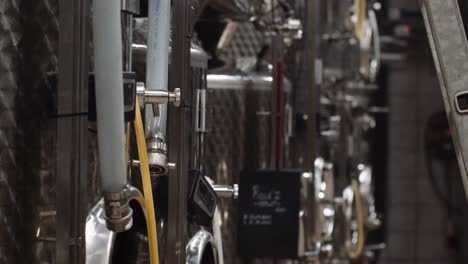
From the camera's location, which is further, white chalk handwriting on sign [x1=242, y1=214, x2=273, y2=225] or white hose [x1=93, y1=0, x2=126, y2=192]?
white chalk handwriting on sign [x1=242, y1=214, x2=273, y2=225]

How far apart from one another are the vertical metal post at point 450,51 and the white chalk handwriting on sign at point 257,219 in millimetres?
1762

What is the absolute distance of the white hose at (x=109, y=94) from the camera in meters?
1.46

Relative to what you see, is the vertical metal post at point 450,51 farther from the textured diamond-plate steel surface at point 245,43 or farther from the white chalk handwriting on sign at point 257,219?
the textured diamond-plate steel surface at point 245,43

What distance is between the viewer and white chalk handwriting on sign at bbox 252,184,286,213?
3.41 metres

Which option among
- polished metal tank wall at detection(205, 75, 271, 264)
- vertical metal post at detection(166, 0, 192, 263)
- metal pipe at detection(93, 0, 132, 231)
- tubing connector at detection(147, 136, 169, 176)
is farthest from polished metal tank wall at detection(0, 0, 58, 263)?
polished metal tank wall at detection(205, 75, 271, 264)

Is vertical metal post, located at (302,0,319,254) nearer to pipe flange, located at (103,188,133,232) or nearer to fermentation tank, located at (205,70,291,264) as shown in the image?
fermentation tank, located at (205,70,291,264)

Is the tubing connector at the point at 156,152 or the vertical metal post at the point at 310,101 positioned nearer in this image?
the tubing connector at the point at 156,152

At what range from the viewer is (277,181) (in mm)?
3469

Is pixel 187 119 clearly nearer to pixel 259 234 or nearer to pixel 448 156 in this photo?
pixel 259 234

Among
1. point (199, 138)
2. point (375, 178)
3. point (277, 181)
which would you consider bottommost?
point (375, 178)

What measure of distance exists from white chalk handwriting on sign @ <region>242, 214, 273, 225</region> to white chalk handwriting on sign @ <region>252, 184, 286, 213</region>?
0.03 metres

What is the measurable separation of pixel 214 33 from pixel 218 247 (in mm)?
1000

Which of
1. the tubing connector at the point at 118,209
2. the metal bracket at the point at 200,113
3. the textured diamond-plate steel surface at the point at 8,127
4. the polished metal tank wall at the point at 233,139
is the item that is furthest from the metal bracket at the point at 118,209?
the polished metal tank wall at the point at 233,139

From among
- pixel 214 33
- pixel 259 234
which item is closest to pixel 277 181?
pixel 259 234
